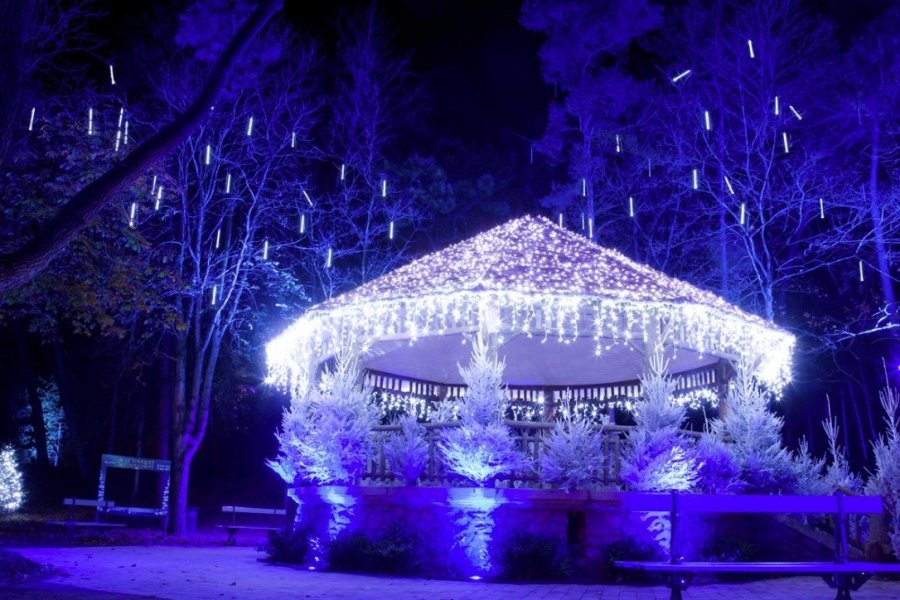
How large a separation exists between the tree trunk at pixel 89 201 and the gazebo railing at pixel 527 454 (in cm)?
570

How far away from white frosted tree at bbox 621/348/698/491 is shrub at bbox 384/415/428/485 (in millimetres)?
2831

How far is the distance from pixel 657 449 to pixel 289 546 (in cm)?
598

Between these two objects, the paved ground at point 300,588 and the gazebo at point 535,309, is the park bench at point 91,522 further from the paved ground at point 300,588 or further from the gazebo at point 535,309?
the paved ground at point 300,588

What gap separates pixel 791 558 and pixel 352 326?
7782 mm

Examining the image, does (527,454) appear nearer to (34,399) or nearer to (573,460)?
(573,460)

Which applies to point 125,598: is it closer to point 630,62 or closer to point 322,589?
point 322,589

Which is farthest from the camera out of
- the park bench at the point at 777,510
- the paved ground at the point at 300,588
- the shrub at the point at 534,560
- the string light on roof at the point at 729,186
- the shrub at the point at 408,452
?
the string light on roof at the point at 729,186

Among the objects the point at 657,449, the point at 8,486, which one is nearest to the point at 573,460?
the point at 657,449

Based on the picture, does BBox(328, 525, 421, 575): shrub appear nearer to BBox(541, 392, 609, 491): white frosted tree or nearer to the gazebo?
BBox(541, 392, 609, 491): white frosted tree

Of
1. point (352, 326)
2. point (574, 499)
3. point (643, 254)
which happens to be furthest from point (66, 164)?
point (643, 254)

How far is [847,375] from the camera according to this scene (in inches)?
952

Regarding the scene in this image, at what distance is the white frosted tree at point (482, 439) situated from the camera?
37.6 ft

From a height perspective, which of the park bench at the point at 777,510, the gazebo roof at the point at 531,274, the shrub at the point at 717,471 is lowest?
the park bench at the point at 777,510

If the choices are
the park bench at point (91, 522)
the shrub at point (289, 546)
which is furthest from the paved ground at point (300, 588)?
the park bench at point (91, 522)
